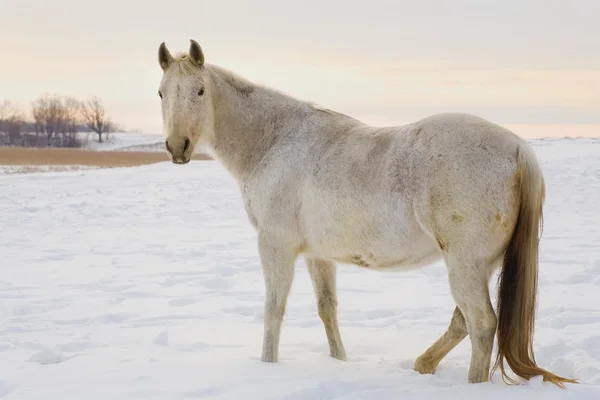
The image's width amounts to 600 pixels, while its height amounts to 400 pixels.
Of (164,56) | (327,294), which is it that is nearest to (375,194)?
(327,294)

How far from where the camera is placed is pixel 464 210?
12.1 ft

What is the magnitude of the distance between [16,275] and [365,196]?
5.63 meters

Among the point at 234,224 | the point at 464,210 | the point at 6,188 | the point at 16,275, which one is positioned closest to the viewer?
the point at 464,210

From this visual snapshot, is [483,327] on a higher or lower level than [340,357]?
higher

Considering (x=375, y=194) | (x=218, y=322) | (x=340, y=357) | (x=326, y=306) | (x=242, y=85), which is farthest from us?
(x=218, y=322)

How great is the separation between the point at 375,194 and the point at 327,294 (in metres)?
1.27

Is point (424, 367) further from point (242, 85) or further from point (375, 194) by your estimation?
point (242, 85)

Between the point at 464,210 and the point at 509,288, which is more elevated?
the point at 464,210

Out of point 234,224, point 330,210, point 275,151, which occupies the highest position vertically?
point 275,151

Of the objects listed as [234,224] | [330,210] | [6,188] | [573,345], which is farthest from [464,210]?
A: [6,188]

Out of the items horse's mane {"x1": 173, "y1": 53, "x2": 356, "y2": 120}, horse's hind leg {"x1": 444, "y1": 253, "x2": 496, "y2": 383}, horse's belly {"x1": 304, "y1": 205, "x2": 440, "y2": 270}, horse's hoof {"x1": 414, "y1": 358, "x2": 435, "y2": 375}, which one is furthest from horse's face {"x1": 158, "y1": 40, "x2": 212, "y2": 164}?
horse's hoof {"x1": 414, "y1": 358, "x2": 435, "y2": 375}

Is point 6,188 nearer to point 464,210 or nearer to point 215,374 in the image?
point 215,374

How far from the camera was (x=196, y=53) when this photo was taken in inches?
186

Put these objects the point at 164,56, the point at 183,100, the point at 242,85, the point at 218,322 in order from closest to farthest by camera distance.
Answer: the point at 183,100 → the point at 164,56 → the point at 242,85 → the point at 218,322
